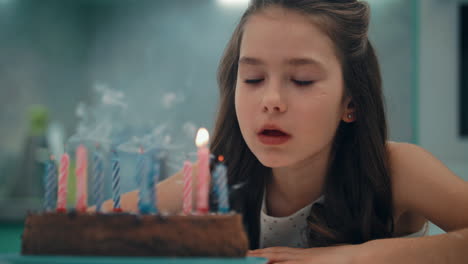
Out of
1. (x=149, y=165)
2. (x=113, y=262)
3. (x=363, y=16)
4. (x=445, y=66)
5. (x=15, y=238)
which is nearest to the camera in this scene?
(x=113, y=262)

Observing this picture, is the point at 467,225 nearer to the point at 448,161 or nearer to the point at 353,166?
the point at 353,166

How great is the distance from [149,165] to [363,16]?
64cm

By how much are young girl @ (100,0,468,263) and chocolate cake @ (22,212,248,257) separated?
0.19 meters

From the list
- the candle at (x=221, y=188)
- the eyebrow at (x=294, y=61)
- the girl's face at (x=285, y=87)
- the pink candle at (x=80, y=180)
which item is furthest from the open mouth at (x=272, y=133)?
the pink candle at (x=80, y=180)

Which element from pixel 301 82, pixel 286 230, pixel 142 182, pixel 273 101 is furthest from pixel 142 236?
pixel 286 230

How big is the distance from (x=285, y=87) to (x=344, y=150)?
34cm

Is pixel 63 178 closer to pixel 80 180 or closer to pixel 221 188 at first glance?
pixel 80 180

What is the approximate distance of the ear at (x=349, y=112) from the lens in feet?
3.62

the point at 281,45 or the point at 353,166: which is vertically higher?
the point at 281,45

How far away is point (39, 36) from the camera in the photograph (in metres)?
2.19

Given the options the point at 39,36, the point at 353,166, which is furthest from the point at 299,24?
the point at 39,36

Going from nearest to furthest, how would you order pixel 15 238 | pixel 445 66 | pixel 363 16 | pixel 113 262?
pixel 113 262
pixel 363 16
pixel 15 238
pixel 445 66

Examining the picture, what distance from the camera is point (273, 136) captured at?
0.94m

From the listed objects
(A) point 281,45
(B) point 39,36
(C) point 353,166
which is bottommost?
(C) point 353,166
